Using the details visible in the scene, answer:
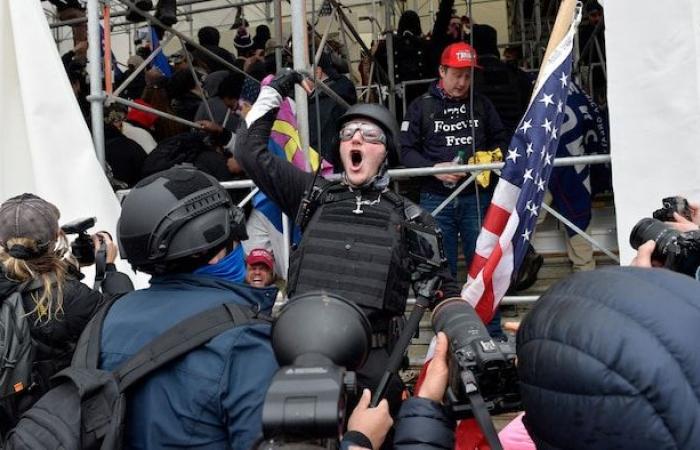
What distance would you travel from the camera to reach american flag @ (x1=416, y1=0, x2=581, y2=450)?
290 cm

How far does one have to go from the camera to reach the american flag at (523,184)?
2.90m

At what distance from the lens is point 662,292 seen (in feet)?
3.20

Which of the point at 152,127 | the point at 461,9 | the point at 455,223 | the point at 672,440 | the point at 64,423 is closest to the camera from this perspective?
the point at 672,440

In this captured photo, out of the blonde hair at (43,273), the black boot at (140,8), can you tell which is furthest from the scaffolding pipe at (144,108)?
the blonde hair at (43,273)

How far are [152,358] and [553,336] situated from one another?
814 millimetres

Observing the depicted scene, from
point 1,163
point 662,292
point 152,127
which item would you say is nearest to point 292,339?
point 662,292

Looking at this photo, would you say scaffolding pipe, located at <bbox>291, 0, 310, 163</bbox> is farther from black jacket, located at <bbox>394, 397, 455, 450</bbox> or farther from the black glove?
black jacket, located at <bbox>394, 397, 455, 450</bbox>

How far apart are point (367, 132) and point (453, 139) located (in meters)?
1.57

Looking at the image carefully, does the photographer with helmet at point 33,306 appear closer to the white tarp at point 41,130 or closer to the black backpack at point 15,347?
the black backpack at point 15,347

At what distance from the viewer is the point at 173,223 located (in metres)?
1.52

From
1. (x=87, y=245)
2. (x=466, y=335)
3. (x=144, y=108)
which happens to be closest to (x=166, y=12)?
(x=144, y=108)

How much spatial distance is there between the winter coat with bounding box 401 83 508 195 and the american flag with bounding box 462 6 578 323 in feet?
3.41

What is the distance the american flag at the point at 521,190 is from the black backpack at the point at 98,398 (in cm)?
168

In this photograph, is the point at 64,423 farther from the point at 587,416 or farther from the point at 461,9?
the point at 461,9
